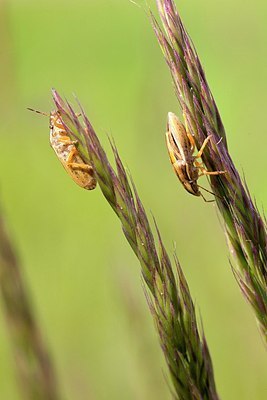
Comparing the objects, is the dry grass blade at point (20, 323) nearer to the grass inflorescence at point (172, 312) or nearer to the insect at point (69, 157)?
the insect at point (69, 157)

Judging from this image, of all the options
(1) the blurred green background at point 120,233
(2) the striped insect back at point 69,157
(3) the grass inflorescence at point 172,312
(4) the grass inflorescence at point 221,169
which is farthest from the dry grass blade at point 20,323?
(4) the grass inflorescence at point 221,169

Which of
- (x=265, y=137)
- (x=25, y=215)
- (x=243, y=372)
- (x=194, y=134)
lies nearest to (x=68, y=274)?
(x=25, y=215)

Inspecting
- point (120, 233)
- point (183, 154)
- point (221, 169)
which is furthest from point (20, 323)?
point (120, 233)

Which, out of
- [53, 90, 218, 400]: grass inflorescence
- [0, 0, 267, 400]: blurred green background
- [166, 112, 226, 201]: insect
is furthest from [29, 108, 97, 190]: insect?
[0, 0, 267, 400]: blurred green background

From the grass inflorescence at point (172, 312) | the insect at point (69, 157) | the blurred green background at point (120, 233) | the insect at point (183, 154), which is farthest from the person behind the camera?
the blurred green background at point (120, 233)

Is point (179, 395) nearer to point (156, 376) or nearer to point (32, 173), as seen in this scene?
point (156, 376)

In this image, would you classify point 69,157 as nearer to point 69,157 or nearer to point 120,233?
point 69,157

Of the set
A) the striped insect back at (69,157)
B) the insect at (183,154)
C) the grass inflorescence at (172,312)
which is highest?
the striped insect back at (69,157)
